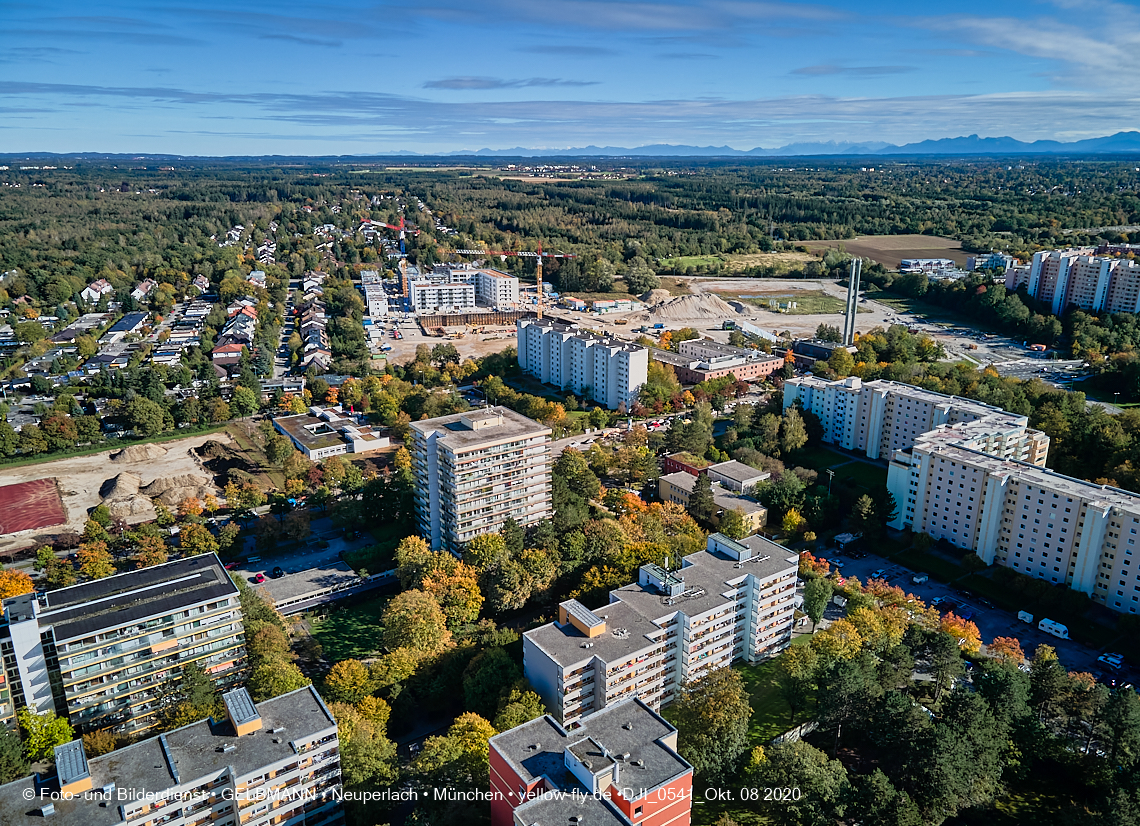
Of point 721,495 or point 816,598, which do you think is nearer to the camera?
point 816,598

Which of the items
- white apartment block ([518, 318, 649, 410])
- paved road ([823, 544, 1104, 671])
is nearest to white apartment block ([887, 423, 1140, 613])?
paved road ([823, 544, 1104, 671])

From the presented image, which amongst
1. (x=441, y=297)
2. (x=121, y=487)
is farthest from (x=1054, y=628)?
(x=441, y=297)

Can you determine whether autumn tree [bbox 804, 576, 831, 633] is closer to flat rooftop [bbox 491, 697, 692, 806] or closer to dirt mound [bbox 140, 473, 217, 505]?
flat rooftop [bbox 491, 697, 692, 806]

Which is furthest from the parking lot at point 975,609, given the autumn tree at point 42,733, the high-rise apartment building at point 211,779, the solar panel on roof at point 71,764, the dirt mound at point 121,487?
the dirt mound at point 121,487

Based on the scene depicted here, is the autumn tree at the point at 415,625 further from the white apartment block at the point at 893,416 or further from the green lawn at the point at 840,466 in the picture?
the white apartment block at the point at 893,416

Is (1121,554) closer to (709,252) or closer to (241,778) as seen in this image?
(241,778)

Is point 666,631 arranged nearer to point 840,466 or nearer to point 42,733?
point 42,733
